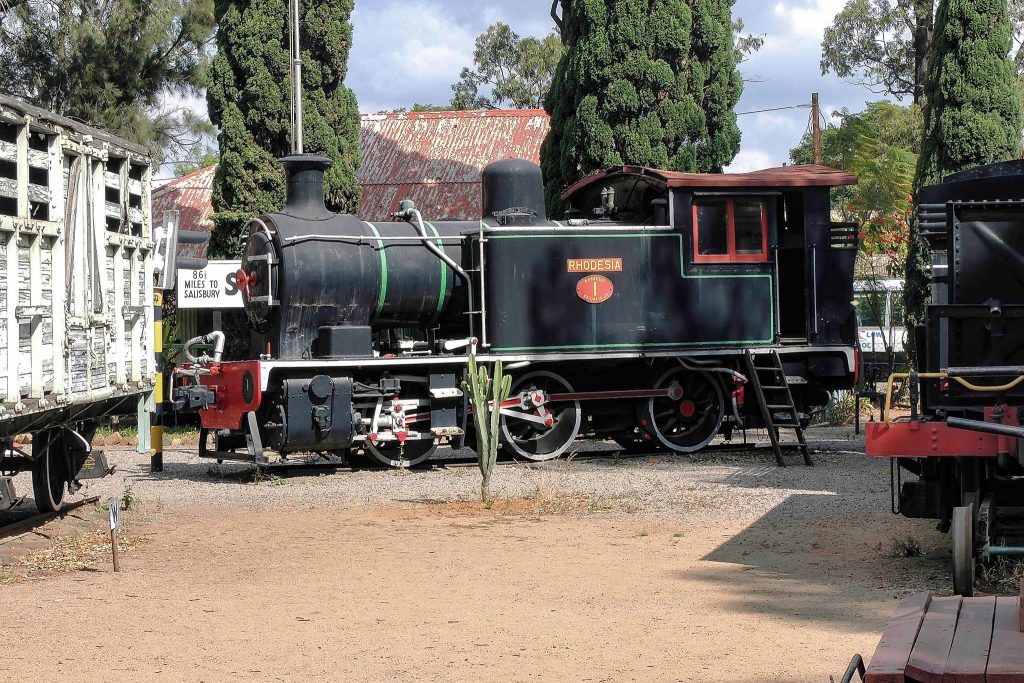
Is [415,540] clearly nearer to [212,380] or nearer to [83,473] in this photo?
[83,473]

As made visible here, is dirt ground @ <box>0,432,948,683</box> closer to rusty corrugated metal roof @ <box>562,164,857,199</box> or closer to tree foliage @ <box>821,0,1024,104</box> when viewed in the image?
rusty corrugated metal roof @ <box>562,164,857,199</box>

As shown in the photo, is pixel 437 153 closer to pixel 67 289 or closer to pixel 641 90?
pixel 641 90

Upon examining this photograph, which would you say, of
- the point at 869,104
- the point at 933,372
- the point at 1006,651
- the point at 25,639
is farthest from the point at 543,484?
the point at 869,104

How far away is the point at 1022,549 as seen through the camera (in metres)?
6.68

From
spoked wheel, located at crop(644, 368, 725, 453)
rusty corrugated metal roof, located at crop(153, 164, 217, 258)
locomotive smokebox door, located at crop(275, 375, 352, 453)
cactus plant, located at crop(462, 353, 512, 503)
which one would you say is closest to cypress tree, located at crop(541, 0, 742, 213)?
spoked wheel, located at crop(644, 368, 725, 453)

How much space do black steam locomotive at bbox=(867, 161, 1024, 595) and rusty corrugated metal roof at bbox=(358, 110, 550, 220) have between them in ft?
65.0

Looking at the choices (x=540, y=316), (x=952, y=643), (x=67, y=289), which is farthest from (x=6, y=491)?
(x=952, y=643)

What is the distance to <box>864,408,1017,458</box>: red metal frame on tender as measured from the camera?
22.9 feet

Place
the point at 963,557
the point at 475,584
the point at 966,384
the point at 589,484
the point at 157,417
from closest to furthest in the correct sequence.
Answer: the point at 963,557 → the point at 966,384 → the point at 475,584 → the point at 589,484 → the point at 157,417

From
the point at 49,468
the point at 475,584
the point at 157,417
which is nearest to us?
the point at 475,584

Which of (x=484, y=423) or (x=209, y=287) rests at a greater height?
(x=209, y=287)

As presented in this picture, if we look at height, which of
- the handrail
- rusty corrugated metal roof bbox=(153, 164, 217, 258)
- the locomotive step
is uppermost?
rusty corrugated metal roof bbox=(153, 164, 217, 258)

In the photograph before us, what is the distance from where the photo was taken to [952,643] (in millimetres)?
4016

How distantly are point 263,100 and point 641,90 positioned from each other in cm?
567
